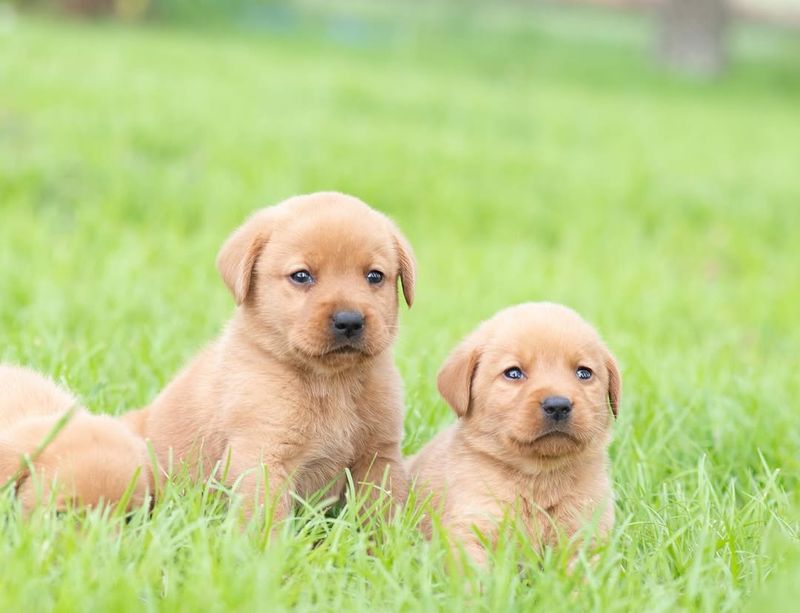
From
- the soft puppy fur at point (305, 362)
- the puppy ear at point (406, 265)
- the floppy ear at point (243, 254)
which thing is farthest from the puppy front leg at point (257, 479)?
the puppy ear at point (406, 265)

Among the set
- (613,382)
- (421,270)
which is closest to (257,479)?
(613,382)

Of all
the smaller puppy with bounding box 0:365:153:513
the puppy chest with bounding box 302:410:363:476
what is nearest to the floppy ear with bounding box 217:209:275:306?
the puppy chest with bounding box 302:410:363:476

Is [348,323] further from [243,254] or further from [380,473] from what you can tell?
[380,473]

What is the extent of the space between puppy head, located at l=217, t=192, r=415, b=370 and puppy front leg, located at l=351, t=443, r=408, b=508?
1.25 ft

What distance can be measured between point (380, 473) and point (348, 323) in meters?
0.63

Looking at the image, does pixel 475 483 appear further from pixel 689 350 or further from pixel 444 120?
pixel 444 120

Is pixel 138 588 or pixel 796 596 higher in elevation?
pixel 796 596

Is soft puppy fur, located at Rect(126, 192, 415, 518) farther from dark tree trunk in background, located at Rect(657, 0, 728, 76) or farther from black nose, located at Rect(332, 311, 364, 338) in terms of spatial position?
dark tree trunk in background, located at Rect(657, 0, 728, 76)

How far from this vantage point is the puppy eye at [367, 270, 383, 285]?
4.15m

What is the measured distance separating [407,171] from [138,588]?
8289 mm

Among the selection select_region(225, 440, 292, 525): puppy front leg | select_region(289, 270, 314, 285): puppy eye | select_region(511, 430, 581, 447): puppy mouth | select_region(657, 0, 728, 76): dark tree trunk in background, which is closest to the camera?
select_region(225, 440, 292, 525): puppy front leg

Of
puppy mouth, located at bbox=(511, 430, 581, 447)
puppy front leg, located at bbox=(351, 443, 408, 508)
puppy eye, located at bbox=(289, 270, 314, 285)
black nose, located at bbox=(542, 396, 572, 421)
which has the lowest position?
puppy front leg, located at bbox=(351, 443, 408, 508)

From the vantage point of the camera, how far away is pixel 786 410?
5.59m

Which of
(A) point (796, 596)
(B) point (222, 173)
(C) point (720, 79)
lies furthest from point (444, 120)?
(C) point (720, 79)
